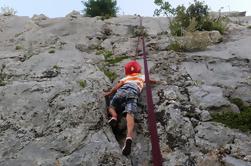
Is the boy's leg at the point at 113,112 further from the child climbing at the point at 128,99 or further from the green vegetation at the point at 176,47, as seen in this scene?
the green vegetation at the point at 176,47

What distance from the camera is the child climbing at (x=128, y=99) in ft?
28.9

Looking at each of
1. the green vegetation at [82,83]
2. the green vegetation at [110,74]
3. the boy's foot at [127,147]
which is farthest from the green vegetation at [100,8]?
the boy's foot at [127,147]

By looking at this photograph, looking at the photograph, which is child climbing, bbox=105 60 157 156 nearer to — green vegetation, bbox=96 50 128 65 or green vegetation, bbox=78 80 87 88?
green vegetation, bbox=78 80 87 88

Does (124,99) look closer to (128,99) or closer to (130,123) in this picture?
(128,99)

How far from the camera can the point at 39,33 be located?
1542 cm

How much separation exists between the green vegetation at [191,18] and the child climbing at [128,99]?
470 centimetres

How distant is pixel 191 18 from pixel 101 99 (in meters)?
6.36

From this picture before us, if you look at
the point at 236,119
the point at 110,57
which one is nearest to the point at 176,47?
the point at 110,57

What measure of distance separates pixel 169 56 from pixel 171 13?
312 cm

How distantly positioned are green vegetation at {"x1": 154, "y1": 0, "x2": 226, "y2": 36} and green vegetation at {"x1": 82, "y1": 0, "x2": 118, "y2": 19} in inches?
136

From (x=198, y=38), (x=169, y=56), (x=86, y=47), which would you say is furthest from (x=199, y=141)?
(x=86, y=47)

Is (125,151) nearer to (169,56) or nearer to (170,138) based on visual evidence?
(170,138)

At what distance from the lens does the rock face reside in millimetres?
A: 8586

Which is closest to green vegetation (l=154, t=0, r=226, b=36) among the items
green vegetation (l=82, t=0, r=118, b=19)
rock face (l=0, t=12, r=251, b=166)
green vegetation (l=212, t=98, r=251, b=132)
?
rock face (l=0, t=12, r=251, b=166)
